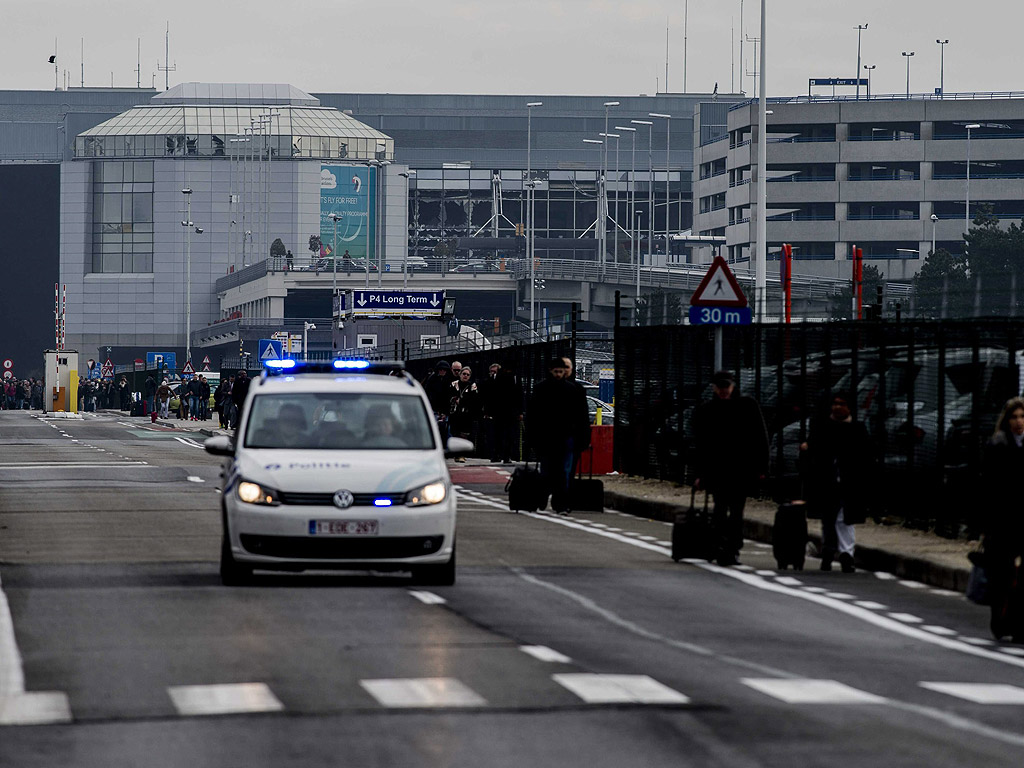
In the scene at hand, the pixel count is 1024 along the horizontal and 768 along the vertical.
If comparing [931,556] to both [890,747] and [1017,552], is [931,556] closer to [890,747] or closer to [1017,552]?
[1017,552]

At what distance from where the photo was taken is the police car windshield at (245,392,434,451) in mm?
15469

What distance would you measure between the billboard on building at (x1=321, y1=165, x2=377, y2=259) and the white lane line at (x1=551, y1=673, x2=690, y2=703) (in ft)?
503

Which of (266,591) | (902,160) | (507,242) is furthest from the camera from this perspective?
(507,242)

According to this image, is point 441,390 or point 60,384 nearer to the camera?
point 441,390

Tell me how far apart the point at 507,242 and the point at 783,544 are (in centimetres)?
15416

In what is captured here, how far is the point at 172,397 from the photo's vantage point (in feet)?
280

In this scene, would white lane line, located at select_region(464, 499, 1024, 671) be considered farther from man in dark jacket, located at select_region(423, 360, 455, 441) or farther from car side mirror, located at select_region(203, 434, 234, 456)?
man in dark jacket, located at select_region(423, 360, 455, 441)

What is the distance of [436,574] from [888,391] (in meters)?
7.70

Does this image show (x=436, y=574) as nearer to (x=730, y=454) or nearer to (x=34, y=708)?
(x=730, y=454)

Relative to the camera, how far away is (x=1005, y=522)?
42.0 feet

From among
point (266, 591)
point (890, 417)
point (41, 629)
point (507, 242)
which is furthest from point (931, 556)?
point (507, 242)

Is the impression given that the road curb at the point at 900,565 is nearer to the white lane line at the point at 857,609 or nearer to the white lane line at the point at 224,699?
the white lane line at the point at 857,609

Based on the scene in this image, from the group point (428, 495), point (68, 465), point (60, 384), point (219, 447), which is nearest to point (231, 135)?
point (60, 384)

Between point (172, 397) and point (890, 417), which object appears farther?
point (172, 397)
